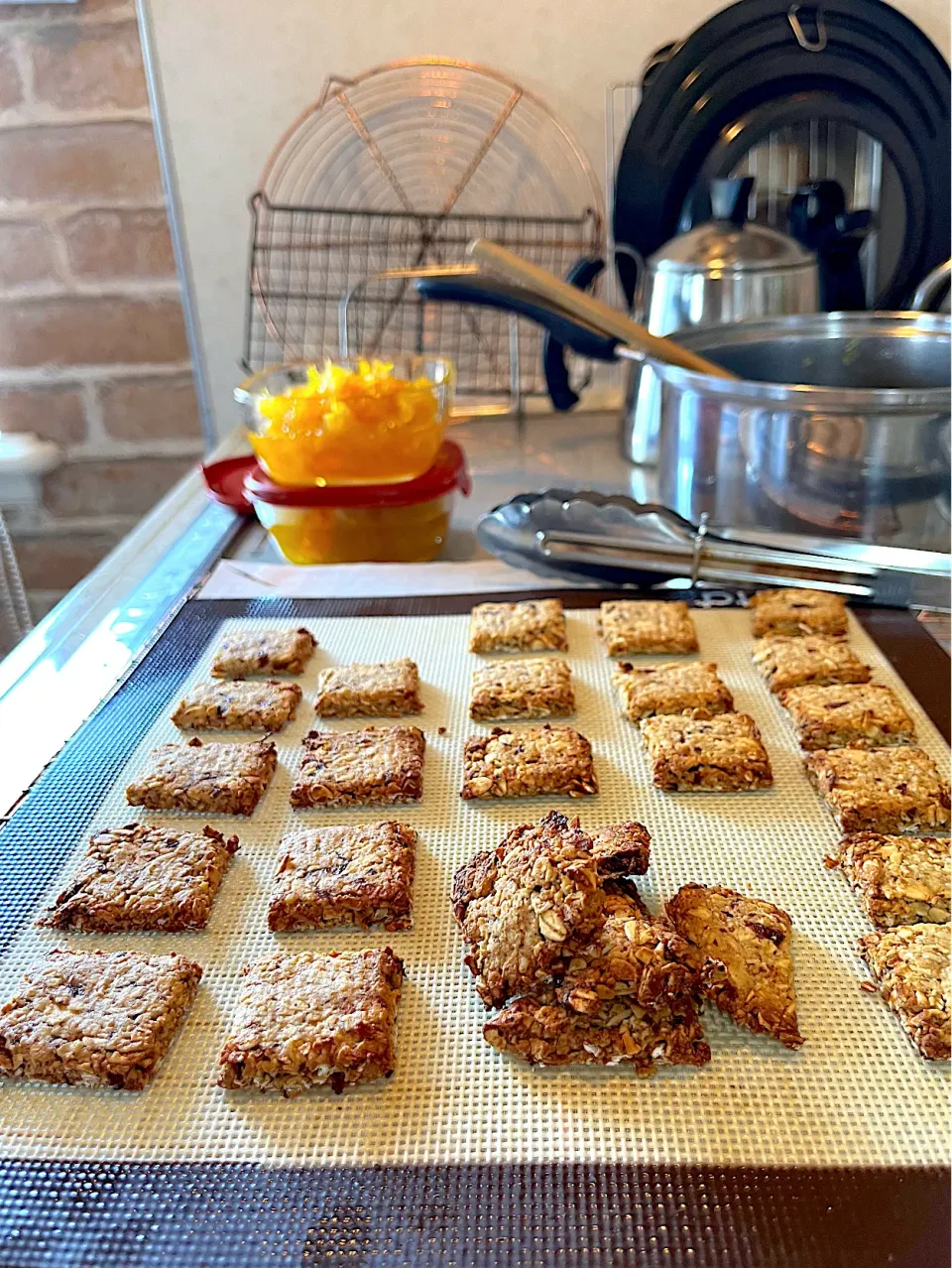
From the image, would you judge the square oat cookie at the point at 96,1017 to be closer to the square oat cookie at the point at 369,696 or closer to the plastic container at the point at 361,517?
the square oat cookie at the point at 369,696

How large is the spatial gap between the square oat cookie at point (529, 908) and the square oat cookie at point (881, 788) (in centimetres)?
24

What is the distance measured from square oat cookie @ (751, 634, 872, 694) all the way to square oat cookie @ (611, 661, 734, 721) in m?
0.06

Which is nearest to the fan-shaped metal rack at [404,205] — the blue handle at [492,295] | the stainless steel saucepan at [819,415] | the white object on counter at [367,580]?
the blue handle at [492,295]

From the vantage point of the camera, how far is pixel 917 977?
0.65m

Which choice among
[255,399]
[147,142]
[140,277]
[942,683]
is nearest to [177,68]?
[147,142]

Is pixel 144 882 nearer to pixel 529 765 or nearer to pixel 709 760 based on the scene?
pixel 529 765

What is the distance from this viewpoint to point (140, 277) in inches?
72.0

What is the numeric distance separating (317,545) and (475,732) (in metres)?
0.45

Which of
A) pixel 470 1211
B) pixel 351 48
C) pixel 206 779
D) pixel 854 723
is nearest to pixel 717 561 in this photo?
pixel 854 723

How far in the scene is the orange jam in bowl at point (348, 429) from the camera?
1.20 meters

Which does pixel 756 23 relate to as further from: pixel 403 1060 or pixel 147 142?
pixel 403 1060

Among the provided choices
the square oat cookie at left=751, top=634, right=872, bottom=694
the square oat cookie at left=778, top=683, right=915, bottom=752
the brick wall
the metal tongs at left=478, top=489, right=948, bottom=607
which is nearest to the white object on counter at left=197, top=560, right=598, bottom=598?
the metal tongs at left=478, top=489, right=948, bottom=607

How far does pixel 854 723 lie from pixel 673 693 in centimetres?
16

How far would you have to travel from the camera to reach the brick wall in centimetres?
169
